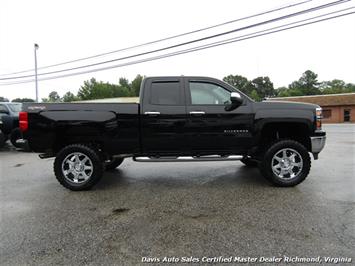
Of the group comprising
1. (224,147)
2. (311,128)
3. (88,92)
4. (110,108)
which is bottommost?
(224,147)

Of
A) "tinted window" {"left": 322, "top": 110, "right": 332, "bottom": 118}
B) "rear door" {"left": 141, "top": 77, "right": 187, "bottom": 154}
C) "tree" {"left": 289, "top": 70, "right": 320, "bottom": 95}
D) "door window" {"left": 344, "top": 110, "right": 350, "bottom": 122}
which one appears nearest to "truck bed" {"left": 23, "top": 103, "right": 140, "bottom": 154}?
"rear door" {"left": 141, "top": 77, "right": 187, "bottom": 154}

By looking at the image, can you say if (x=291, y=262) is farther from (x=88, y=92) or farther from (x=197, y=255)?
(x=88, y=92)

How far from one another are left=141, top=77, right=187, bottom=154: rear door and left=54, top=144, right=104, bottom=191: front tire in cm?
93

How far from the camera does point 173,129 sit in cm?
480

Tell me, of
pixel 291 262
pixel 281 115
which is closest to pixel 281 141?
pixel 281 115

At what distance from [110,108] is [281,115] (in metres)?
3.09

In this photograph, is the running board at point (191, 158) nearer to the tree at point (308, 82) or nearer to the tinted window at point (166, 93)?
the tinted window at point (166, 93)

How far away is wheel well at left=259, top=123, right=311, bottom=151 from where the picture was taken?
490 centimetres

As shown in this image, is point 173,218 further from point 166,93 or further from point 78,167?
point 166,93

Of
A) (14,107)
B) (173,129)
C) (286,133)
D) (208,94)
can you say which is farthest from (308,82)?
(173,129)

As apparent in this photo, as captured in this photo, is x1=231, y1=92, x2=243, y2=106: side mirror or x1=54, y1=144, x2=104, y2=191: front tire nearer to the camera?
x1=231, y1=92, x2=243, y2=106: side mirror

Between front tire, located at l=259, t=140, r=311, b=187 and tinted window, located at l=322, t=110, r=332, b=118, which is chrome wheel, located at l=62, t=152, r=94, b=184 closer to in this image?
front tire, located at l=259, t=140, r=311, b=187

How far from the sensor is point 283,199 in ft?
13.7

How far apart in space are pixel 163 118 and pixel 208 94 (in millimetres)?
973
